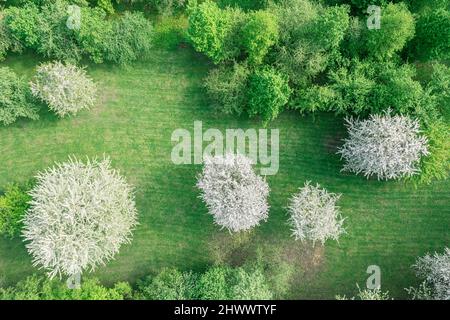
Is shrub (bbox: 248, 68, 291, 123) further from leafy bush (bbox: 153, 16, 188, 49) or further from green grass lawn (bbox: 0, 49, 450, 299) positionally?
leafy bush (bbox: 153, 16, 188, 49)

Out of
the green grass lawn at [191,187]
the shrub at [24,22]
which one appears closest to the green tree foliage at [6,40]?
the shrub at [24,22]

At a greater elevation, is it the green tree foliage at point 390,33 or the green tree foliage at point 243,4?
the green tree foliage at point 243,4

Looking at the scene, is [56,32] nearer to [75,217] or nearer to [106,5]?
[106,5]

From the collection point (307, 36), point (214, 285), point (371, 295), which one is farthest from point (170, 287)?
point (307, 36)

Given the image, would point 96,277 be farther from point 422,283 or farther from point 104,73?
point 422,283

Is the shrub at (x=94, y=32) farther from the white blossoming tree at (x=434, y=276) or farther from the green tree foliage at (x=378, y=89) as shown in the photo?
the white blossoming tree at (x=434, y=276)

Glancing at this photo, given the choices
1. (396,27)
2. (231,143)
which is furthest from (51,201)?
(396,27)
